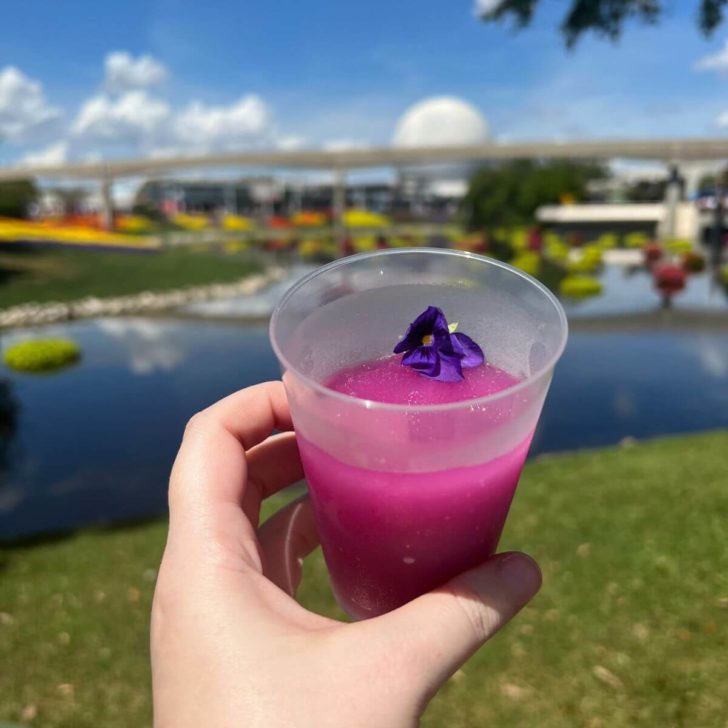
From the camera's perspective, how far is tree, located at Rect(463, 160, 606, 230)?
38156 millimetres

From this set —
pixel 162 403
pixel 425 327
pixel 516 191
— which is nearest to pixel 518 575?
pixel 425 327

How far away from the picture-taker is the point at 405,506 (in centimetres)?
136

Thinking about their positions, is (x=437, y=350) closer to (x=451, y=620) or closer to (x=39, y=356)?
(x=451, y=620)

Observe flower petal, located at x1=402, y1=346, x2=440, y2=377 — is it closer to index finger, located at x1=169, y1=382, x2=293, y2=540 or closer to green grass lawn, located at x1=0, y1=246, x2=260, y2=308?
index finger, located at x1=169, y1=382, x2=293, y2=540

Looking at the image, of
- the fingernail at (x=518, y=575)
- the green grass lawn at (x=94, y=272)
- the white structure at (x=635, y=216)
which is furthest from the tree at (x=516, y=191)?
the fingernail at (x=518, y=575)

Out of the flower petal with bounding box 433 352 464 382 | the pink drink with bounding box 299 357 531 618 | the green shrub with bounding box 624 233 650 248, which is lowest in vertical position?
the green shrub with bounding box 624 233 650 248

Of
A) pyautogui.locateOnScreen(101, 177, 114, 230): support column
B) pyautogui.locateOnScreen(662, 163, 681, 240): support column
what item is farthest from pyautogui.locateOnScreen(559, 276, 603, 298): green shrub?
pyautogui.locateOnScreen(101, 177, 114, 230): support column

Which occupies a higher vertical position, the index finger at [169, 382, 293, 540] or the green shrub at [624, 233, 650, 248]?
the index finger at [169, 382, 293, 540]

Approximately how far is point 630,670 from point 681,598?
2.08 ft

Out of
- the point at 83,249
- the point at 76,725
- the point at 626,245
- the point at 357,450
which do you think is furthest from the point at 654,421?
the point at 626,245

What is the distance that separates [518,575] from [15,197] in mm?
41535

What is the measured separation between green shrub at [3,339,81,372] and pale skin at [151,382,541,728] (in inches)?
468

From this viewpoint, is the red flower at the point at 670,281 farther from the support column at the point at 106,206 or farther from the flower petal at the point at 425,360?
the support column at the point at 106,206

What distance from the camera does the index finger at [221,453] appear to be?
5.05 ft
